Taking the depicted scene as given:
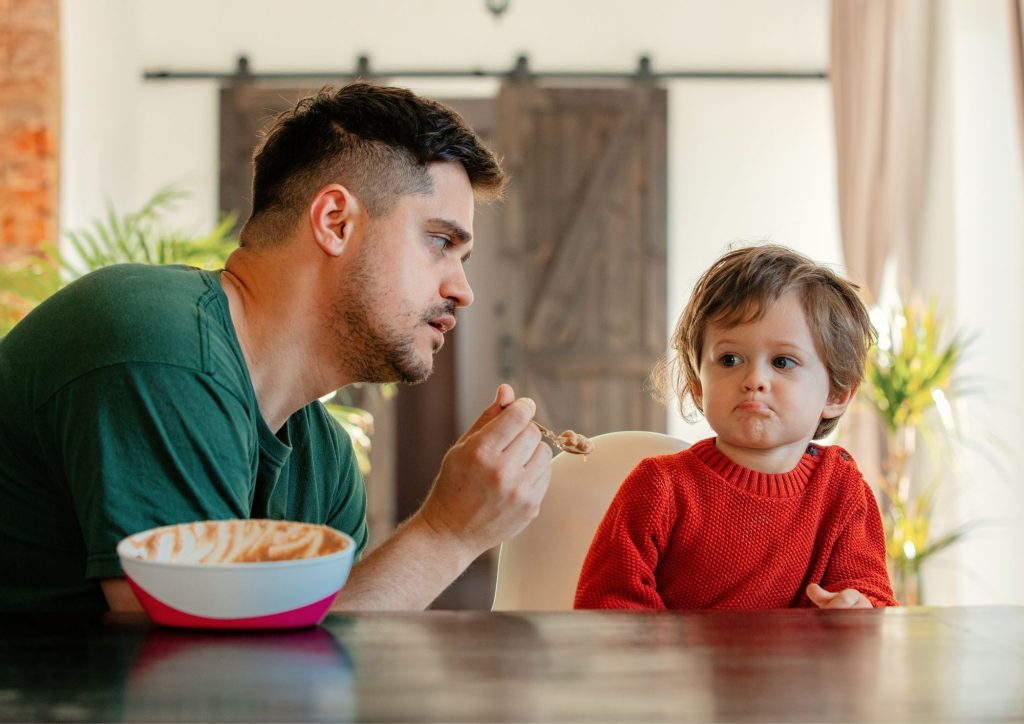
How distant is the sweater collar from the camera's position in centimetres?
168

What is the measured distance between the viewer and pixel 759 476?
66.6 inches

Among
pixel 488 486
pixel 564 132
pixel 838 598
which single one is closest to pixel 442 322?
pixel 488 486

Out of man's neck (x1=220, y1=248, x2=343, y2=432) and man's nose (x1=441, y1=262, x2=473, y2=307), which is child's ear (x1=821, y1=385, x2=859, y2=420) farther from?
man's neck (x1=220, y1=248, x2=343, y2=432)

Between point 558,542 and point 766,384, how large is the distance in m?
0.47

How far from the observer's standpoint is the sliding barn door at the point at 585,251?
6879 mm

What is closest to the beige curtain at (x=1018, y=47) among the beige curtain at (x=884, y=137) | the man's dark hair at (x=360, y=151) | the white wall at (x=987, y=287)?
the white wall at (x=987, y=287)

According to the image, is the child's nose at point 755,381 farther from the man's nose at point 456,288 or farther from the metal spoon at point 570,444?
the man's nose at point 456,288

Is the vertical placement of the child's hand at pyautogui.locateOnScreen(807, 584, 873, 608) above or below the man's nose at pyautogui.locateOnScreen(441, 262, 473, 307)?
below

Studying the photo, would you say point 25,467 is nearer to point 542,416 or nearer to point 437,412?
point 542,416

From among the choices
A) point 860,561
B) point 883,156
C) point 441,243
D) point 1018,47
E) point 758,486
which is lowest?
point 860,561

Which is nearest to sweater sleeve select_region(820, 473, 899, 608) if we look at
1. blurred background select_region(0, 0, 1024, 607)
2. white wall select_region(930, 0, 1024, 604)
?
white wall select_region(930, 0, 1024, 604)

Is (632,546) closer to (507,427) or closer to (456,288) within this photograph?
(507,427)

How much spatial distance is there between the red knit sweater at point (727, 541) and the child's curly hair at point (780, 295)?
15cm

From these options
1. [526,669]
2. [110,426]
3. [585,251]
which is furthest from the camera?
[585,251]
